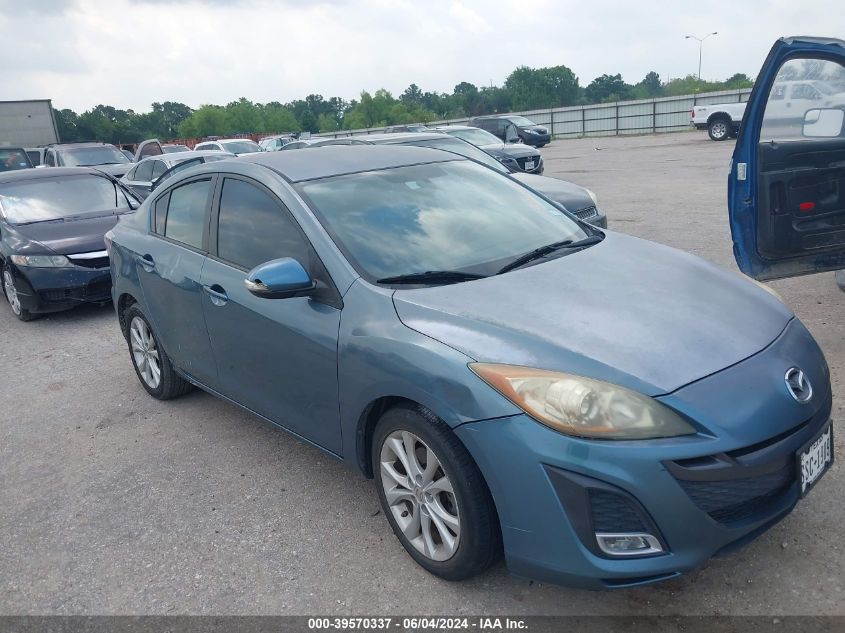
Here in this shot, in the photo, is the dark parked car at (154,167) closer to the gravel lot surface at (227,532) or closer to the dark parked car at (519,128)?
the gravel lot surface at (227,532)

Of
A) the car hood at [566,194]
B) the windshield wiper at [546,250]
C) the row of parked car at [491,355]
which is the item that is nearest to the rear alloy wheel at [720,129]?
the car hood at [566,194]

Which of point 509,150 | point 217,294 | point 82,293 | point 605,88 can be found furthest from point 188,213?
point 605,88

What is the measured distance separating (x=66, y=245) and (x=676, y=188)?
10433 millimetres

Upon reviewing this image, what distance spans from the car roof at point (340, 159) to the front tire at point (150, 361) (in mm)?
1379

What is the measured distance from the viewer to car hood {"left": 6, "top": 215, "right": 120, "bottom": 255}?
294 inches

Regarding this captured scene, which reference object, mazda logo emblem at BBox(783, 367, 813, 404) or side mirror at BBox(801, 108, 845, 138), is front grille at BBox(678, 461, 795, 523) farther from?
side mirror at BBox(801, 108, 845, 138)

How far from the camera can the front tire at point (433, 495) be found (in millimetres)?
2623

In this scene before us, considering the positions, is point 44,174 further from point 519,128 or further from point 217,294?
point 519,128

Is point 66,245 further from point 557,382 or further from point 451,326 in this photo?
point 557,382

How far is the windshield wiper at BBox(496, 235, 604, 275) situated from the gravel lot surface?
1275mm

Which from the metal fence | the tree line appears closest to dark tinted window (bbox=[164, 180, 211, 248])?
the metal fence

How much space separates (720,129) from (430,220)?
988 inches

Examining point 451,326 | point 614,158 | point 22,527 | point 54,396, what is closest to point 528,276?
point 451,326

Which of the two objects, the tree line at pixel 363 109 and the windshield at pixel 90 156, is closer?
the windshield at pixel 90 156
